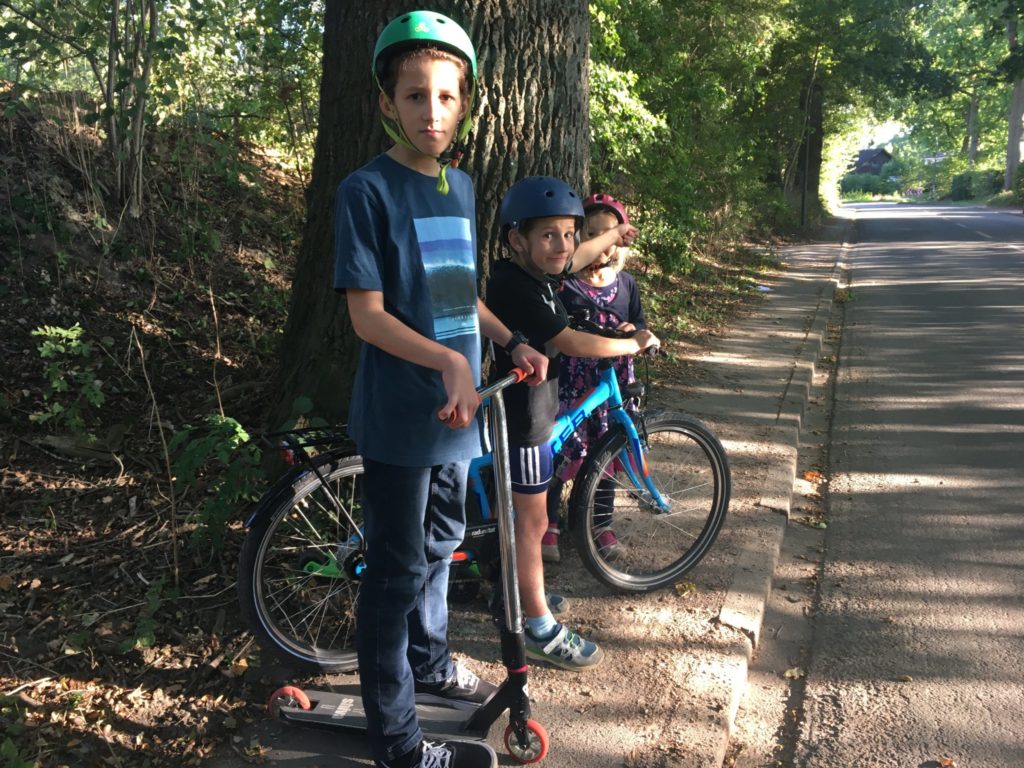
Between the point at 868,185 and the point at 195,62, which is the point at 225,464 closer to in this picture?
the point at 195,62

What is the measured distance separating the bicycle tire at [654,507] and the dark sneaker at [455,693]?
34.4 inches

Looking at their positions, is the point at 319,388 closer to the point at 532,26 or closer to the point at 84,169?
the point at 532,26

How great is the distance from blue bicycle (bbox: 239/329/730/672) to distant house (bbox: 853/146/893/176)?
5757 inches

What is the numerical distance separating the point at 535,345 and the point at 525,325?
0.29ft

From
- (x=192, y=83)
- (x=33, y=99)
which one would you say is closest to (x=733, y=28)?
(x=192, y=83)

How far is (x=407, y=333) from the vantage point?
205 cm

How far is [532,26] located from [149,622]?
9.43 ft

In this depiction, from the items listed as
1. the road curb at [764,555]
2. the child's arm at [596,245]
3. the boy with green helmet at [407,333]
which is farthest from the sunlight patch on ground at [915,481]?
the boy with green helmet at [407,333]

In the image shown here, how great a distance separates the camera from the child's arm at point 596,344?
307 cm

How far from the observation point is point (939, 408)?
667 cm

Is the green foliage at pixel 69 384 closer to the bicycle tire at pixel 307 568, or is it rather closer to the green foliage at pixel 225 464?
the green foliage at pixel 225 464

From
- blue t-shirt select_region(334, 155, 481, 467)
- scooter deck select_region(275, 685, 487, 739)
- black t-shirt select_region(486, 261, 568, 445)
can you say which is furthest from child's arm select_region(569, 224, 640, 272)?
scooter deck select_region(275, 685, 487, 739)

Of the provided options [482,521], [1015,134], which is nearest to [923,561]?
[482,521]

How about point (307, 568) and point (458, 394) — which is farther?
point (307, 568)
